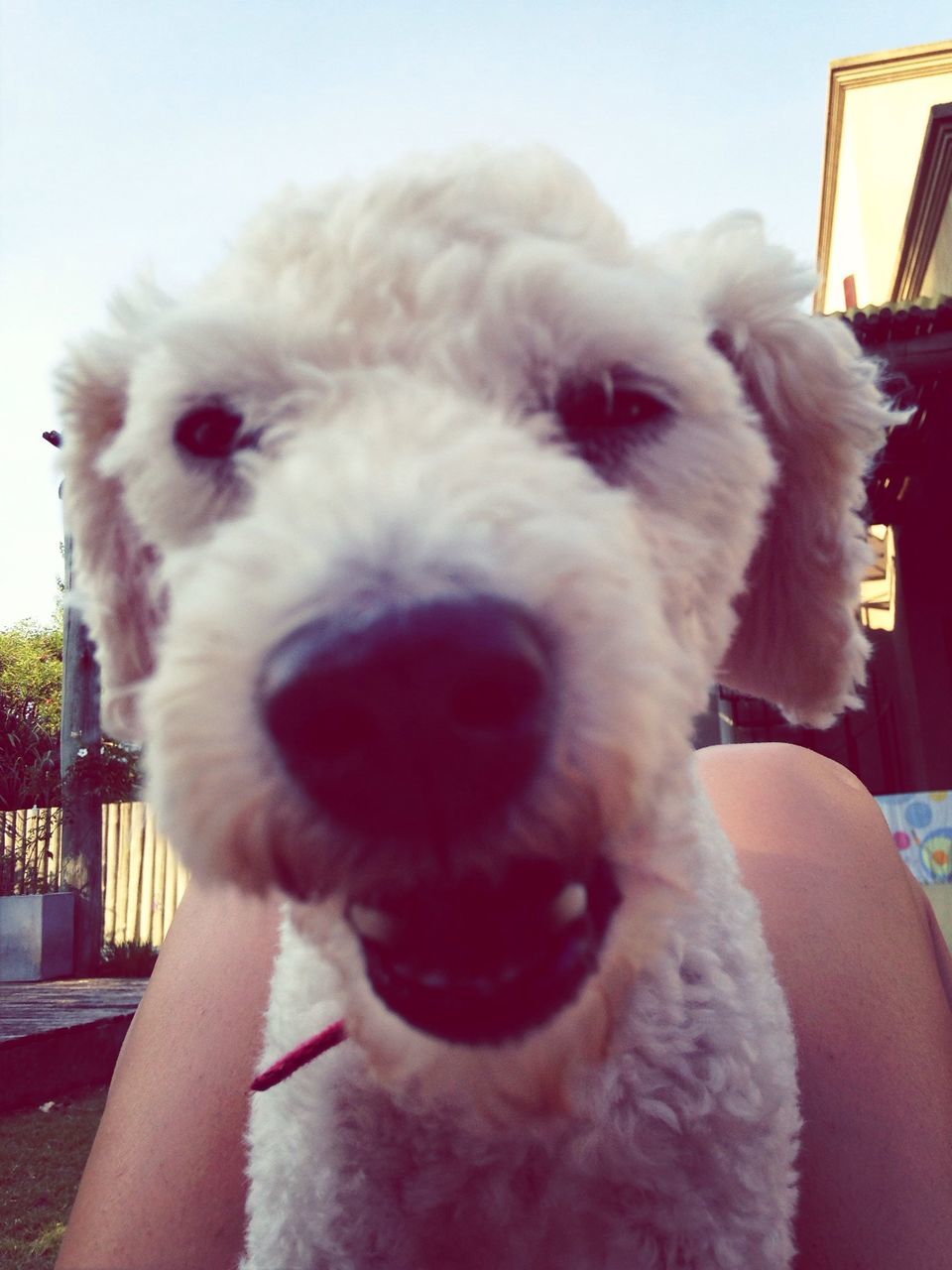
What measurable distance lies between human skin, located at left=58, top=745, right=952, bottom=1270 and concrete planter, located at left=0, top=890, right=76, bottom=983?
27.0 feet

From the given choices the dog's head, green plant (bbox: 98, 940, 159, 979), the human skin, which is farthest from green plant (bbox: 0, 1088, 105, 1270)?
green plant (bbox: 98, 940, 159, 979)

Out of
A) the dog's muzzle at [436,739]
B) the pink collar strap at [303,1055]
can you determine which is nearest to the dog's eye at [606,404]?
the dog's muzzle at [436,739]

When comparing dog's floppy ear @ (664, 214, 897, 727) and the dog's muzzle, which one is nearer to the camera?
the dog's muzzle

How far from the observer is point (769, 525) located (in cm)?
179

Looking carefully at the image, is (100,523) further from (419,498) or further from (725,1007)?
(725,1007)

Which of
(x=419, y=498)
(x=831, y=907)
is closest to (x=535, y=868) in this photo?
(x=419, y=498)

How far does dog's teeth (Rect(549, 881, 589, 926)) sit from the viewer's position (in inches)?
38.7

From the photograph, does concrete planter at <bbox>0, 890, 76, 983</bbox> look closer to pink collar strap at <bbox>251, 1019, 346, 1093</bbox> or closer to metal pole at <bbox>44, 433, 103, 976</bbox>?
metal pole at <bbox>44, 433, 103, 976</bbox>

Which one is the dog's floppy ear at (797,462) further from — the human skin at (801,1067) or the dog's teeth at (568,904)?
the dog's teeth at (568,904)

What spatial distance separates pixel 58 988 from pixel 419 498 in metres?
9.14

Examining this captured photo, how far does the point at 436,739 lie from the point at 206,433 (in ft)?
2.69

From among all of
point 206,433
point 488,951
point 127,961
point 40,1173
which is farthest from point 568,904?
point 127,961

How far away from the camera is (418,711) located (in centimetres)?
79

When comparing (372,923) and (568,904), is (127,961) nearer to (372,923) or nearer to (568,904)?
(372,923)
